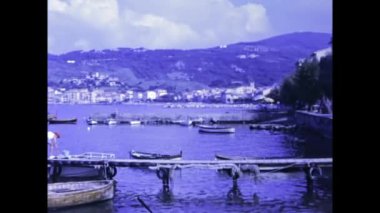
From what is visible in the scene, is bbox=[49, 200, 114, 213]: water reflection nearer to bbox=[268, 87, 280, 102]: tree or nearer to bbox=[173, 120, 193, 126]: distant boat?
bbox=[173, 120, 193, 126]: distant boat

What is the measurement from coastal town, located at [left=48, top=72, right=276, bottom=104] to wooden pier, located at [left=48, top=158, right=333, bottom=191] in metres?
0.64

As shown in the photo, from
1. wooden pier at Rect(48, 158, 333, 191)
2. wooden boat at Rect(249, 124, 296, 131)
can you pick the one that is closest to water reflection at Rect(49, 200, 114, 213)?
wooden pier at Rect(48, 158, 333, 191)

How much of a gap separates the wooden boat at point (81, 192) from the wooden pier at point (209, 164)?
0.15 meters

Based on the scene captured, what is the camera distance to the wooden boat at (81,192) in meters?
4.00

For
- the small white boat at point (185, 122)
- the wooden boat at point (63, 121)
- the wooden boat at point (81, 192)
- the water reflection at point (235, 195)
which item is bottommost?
the water reflection at point (235, 195)

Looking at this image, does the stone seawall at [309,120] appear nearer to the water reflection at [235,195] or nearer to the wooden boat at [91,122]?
the water reflection at [235,195]

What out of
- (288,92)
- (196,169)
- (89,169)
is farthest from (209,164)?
(89,169)

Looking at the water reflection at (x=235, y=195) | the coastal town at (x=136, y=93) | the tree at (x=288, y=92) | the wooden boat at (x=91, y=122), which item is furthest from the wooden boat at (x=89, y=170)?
the tree at (x=288, y=92)

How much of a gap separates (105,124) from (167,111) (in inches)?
26.3

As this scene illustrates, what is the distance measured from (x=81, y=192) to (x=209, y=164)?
4.34ft

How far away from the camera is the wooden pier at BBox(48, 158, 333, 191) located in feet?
15.3
